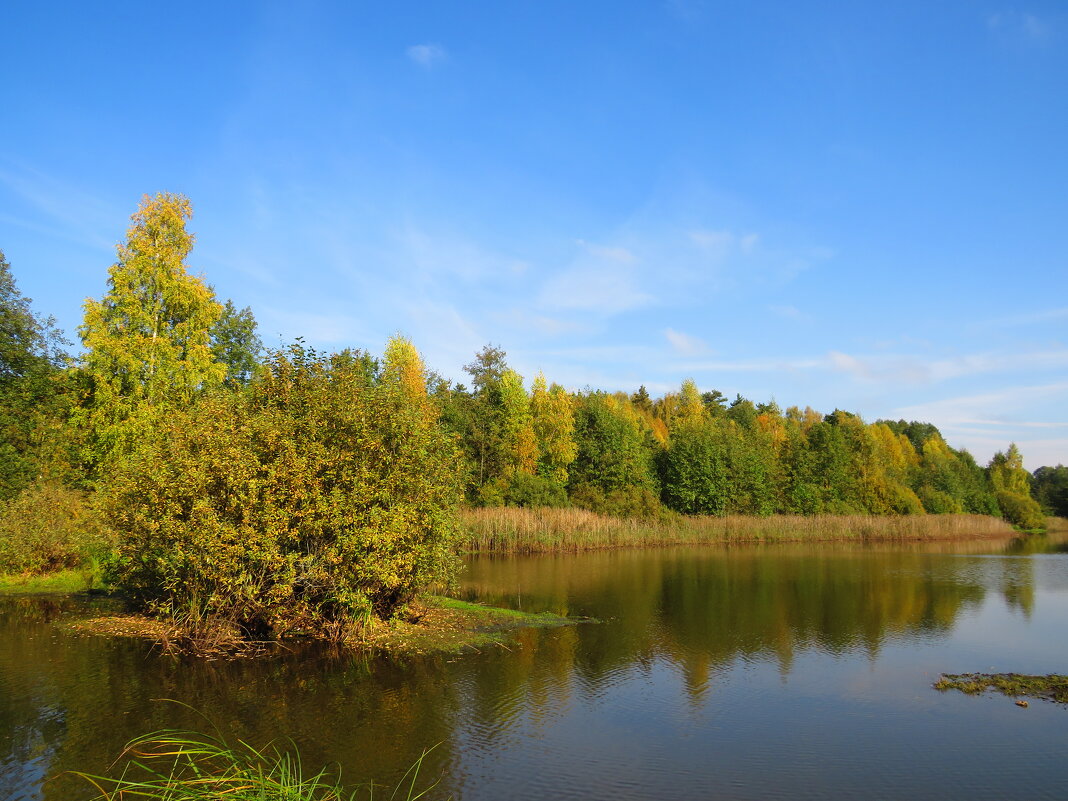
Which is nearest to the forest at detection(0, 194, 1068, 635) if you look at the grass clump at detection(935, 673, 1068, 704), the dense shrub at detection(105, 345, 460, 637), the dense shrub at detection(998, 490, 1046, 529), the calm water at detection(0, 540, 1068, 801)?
the dense shrub at detection(105, 345, 460, 637)

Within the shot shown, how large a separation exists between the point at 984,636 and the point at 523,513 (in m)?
27.6

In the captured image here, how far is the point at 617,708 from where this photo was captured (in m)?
13.3

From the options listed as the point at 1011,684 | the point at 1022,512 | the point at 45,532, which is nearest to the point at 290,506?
the point at 45,532

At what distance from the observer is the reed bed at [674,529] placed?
142 ft

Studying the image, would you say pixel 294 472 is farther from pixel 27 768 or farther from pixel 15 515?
pixel 15 515

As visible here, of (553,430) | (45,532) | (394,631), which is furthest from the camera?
(553,430)

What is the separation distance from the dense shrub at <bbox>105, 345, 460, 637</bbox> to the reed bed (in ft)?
74.4

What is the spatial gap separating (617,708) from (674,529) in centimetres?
4108

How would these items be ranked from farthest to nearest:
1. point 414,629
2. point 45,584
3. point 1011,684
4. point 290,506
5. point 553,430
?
point 553,430 → point 45,584 → point 414,629 → point 290,506 → point 1011,684

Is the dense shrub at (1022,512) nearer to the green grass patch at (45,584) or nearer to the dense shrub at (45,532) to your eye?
the dense shrub at (45,532)

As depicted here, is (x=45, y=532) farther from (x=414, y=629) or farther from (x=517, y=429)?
(x=517, y=429)

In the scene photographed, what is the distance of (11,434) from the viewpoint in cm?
3256

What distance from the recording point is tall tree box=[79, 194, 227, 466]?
3016 centimetres

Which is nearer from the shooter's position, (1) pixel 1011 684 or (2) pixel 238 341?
(1) pixel 1011 684
